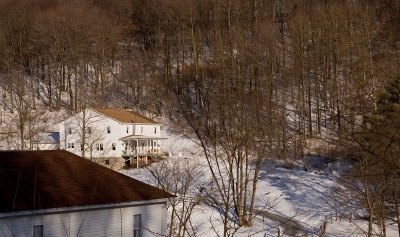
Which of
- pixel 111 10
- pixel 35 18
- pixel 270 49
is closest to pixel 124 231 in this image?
pixel 270 49

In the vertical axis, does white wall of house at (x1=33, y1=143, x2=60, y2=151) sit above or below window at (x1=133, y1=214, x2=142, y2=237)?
above

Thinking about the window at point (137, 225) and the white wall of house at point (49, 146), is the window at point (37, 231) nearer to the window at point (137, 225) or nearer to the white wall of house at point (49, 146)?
Result: the window at point (137, 225)

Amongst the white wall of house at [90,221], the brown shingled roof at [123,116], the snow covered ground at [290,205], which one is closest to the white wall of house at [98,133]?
the brown shingled roof at [123,116]

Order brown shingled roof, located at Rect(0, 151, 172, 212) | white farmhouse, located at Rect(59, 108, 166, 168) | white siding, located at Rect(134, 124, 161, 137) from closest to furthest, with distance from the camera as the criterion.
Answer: brown shingled roof, located at Rect(0, 151, 172, 212), white farmhouse, located at Rect(59, 108, 166, 168), white siding, located at Rect(134, 124, 161, 137)

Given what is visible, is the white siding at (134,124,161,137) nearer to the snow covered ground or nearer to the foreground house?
the snow covered ground

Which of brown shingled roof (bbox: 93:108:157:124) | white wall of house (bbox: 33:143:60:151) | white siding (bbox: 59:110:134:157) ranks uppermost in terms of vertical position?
brown shingled roof (bbox: 93:108:157:124)

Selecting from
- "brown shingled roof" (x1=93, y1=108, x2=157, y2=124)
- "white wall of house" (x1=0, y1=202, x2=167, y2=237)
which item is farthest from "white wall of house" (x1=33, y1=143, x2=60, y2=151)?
"white wall of house" (x1=0, y1=202, x2=167, y2=237)
